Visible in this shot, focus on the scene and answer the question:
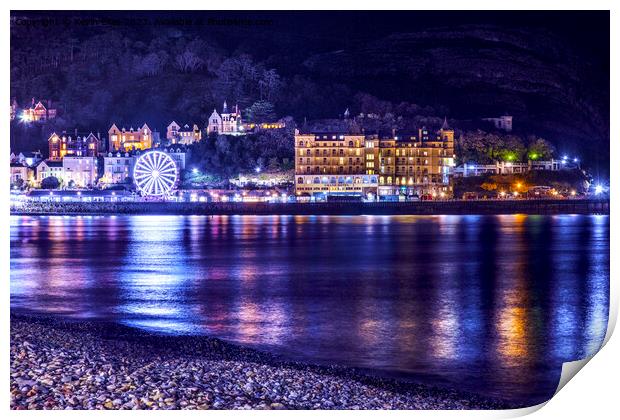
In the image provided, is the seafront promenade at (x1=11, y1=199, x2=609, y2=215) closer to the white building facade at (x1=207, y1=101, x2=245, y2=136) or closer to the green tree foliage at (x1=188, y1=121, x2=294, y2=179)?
the green tree foliage at (x1=188, y1=121, x2=294, y2=179)

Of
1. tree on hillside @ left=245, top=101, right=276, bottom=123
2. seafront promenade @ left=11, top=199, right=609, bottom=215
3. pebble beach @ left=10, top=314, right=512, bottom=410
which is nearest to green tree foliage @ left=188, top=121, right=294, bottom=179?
tree on hillside @ left=245, top=101, right=276, bottom=123

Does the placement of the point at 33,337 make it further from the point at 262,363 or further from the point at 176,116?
the point at 176,116

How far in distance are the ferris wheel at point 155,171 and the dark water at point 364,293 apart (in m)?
8.48

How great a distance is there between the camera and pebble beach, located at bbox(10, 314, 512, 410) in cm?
400

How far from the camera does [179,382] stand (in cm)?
422

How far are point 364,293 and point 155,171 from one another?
18895 millimetres

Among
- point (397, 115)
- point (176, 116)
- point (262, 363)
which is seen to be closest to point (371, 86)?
point (397, 115)

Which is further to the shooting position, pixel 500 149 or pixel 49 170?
pixel 500 149

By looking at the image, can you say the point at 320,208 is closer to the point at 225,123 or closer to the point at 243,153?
the point at 243,153

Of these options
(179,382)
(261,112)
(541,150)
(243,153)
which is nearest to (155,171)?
(243,153)

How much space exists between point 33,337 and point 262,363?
140 centimetres

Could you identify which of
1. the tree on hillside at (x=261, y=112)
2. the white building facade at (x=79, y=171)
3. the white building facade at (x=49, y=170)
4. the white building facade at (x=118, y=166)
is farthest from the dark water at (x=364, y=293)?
the tree on hillside at (x=261, y=112)

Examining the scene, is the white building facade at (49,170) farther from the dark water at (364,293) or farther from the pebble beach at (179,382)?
the pebble beach at (179,382)

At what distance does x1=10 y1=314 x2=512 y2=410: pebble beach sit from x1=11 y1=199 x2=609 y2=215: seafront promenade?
79.3 ft
